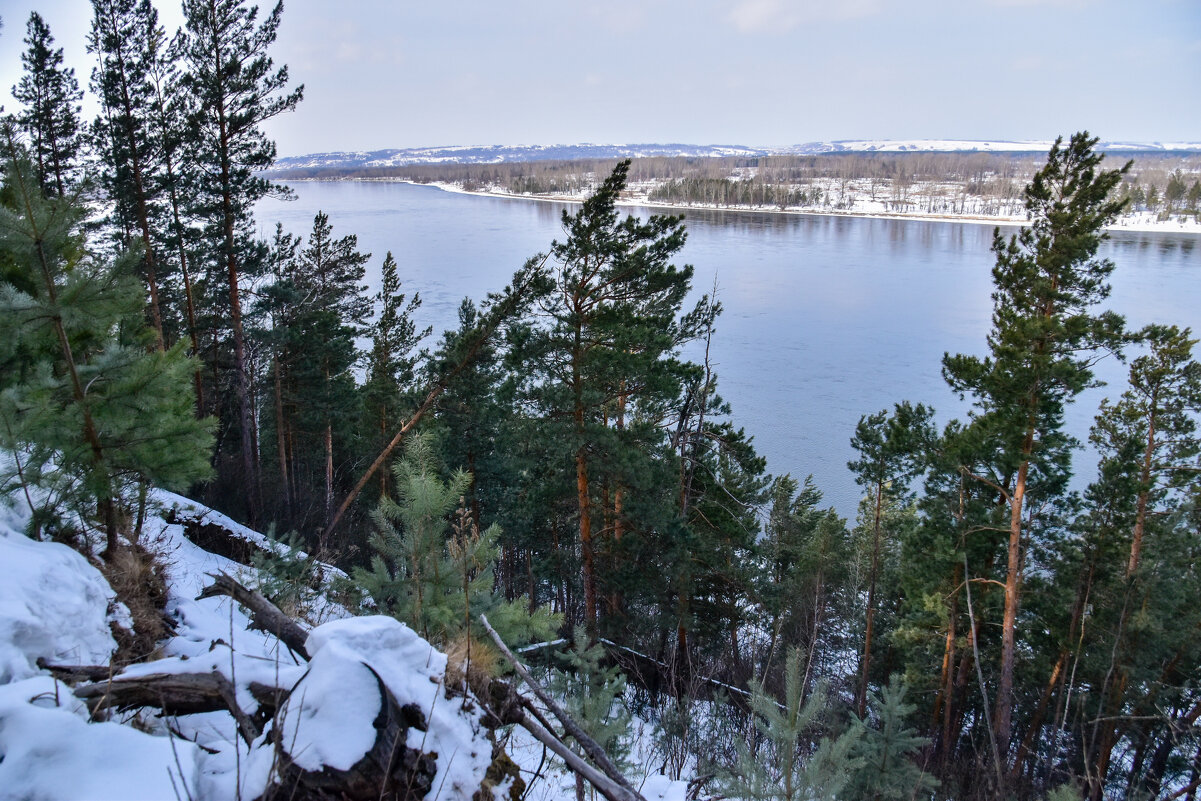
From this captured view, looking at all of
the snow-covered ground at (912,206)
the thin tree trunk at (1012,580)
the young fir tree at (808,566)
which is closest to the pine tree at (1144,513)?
the thin tree trunk at (1012,580)

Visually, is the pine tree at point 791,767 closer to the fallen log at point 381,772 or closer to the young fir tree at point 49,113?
the fallen log at point 381,772

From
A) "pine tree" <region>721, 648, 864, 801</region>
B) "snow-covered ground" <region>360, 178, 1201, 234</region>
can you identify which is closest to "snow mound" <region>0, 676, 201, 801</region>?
"pine tree" <region>721, 648, 864, 801</region>

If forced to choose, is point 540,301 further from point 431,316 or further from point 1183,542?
point 431,316

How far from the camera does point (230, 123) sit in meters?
11.5

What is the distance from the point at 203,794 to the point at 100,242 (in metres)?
13.5

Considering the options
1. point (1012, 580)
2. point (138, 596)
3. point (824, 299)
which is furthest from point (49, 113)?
point (824, 299)

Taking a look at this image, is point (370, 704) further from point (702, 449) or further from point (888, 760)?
point (702, 449)

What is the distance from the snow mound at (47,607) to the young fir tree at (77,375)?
452 millimetres

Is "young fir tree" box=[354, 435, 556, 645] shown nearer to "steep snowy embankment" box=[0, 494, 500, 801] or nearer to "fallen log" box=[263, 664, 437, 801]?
"steep snowy embankment" box=[0, 494, 500, 801]

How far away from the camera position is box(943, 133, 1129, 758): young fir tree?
8953mm

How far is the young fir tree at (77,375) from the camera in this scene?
11.6 feet

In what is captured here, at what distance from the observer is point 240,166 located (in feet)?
39.0

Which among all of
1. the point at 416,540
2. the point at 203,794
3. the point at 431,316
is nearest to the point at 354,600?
the point at 416,540

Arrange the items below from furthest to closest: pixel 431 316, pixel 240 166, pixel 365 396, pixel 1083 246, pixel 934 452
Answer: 1. pixel 431 316
2. pixel 365 396
3. pixel 240 166
4. pixel 934 452
5. pixel 1083 246
